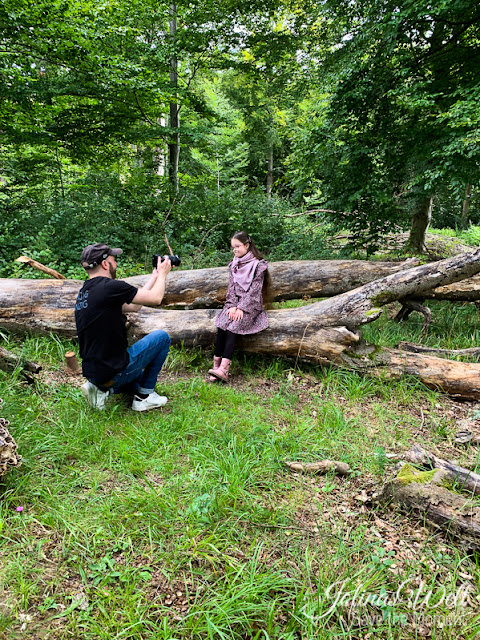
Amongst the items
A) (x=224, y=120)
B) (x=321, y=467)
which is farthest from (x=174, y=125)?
(x=321, y=467)

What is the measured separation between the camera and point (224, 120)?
981 centimetres

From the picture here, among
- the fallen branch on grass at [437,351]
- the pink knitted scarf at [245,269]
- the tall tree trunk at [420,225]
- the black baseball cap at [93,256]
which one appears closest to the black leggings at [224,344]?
the pink knitted scarf at [245,269]

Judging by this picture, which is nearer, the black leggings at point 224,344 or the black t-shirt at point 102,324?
the black t-shirt at point 102,324

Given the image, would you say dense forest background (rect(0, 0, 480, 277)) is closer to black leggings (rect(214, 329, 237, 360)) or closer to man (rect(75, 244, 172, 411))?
black leggings (rect(214, 329, 237, 360))

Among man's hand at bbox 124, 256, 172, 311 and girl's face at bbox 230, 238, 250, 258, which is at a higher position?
girl's face at bbox 230, 238, 250, 258

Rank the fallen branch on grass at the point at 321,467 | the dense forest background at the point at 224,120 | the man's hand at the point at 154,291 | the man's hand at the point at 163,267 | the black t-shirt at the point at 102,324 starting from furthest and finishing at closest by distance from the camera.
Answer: the dense forest background at the point at 224,120 < the man's hand at the point at 163,267 < the man's hand at the point at 154,291 < the black t-shirt at the point at 102,324 < the fallen branch on grass at the point at 321,467

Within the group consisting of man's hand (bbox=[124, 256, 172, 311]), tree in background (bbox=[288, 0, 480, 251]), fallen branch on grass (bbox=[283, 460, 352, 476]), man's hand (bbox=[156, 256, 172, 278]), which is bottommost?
fallen branch on grass (bbox=[283, 460, 352, 476])

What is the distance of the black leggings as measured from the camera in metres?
4.01

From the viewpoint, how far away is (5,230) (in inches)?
265

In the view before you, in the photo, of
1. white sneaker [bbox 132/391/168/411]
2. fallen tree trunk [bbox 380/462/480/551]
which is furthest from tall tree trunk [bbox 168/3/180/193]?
fallen tree trunk [bbox 380/462/480/551]

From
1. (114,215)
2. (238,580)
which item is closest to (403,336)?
(238,580)

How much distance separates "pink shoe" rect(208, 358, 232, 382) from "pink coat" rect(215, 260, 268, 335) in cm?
37

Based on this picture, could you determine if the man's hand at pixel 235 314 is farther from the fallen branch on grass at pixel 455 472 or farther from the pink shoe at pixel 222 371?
the fallen branch on grass at pixel 455 472

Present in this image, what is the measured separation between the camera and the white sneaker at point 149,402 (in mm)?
3233
